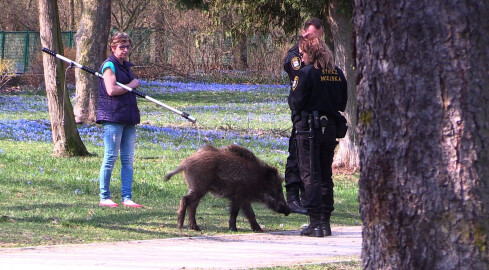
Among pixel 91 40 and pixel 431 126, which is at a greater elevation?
pixel 91 40

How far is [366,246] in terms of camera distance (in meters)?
4.56

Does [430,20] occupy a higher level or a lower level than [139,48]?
lower

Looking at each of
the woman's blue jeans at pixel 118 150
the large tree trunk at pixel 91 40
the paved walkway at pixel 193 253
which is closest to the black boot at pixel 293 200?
the paved walkway at pixel 193 253

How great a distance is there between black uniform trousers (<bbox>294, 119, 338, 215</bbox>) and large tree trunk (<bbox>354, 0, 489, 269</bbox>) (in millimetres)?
4690

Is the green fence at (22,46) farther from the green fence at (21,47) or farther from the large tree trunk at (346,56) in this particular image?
the large tree trunk at (346,56)

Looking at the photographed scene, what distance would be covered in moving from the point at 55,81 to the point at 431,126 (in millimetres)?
12190

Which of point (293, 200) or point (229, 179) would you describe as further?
point (293, 200)

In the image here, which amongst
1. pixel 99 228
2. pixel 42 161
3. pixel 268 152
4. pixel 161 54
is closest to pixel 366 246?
pixel 99 228

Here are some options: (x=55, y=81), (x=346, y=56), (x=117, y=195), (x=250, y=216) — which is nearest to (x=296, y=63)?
(x=250, y=216)

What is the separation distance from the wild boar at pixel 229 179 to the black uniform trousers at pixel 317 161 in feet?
2.32

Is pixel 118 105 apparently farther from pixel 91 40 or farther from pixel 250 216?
pixel 91 40

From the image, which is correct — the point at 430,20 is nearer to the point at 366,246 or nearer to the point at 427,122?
the point at 427,122

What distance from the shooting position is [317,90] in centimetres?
912

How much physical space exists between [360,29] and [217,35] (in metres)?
37.7
